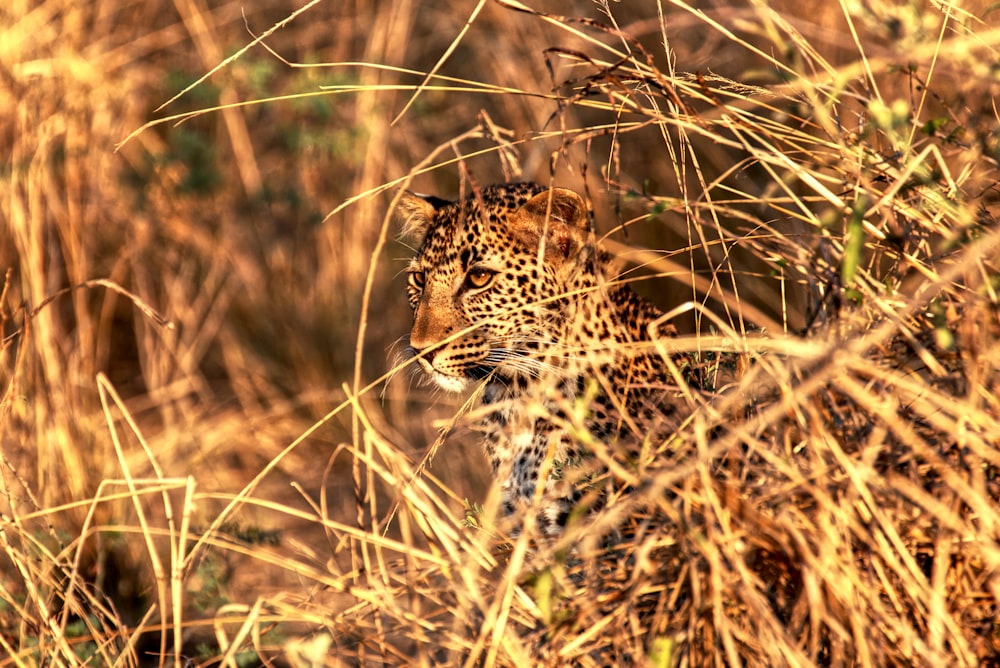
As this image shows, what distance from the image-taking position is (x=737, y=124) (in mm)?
2898

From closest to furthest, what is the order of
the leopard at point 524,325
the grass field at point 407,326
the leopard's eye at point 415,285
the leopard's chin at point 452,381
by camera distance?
the grass field at point 407,326
the leopard at point 524,325
the leopard's chin at point 452,381
the leopard's eye at point 415,285

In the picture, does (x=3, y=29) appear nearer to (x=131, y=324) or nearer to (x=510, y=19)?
(x=131, y=324)

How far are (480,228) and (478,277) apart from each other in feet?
0.59

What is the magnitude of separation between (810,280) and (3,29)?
5.04 m

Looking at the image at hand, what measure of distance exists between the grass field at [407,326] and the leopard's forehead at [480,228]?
1.05 feet

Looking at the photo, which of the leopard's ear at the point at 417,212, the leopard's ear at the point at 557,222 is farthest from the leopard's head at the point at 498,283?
the leopard's ear at the point at 417,212

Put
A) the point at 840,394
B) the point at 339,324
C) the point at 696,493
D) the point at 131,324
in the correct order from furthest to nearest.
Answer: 1. the point at 131,324
2. the point at 339,324
3. the point at 840,394
4. the point at 696,493

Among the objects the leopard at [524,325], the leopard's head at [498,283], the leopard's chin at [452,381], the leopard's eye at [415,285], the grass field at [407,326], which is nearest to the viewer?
the grass field at [407,326]

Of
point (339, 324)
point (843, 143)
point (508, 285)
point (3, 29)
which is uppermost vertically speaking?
point (3, 29)

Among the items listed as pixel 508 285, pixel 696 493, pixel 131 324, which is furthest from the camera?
pixel 131 324

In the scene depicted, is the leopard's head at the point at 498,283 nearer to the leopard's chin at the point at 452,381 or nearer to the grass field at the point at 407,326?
the leopard's chin at the point at 452,381

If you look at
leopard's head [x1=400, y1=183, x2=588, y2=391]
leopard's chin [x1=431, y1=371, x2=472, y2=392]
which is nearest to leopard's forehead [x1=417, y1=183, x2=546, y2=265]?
leopard's head [x1=400, y1=183, x2=588, y2=391]

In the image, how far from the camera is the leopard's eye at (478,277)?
178 inches

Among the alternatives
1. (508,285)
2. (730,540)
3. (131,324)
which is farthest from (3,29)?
(730,540)
